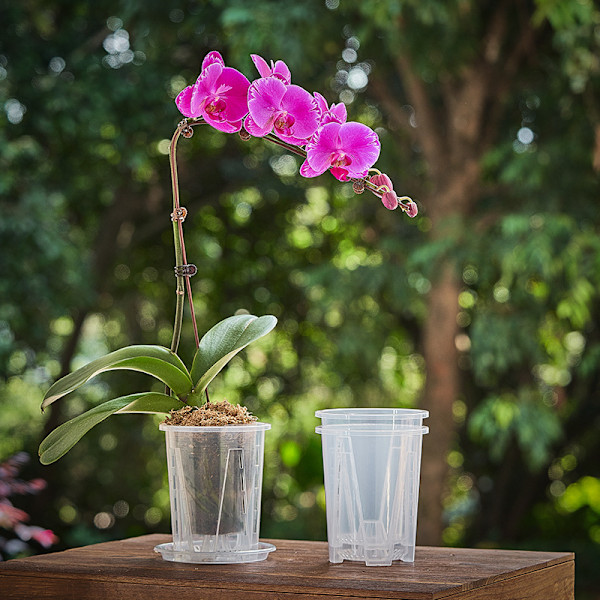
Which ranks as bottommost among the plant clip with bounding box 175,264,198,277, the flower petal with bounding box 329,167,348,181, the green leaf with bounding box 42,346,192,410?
the green leaf with bounding box 42,346,192,410

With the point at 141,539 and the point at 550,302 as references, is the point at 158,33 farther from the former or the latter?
the point at 141,539

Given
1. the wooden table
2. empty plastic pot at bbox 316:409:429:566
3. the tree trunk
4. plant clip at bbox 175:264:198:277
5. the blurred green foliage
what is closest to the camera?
the wooden table

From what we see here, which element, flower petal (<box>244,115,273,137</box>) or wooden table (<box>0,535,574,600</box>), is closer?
wooden table (<box>0,535,574,600</box>)

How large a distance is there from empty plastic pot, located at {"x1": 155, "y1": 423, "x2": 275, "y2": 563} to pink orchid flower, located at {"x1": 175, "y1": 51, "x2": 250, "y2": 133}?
37cm

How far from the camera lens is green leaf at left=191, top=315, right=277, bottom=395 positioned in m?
1.17

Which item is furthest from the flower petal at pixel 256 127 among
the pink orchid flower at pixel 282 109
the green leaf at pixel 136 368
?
the green leaf at pixel 136 368

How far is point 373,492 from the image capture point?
1.09 m

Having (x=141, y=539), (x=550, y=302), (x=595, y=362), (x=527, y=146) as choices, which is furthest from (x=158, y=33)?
(x=141, y=539)

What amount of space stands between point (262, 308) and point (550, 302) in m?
2.18

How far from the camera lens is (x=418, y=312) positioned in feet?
14.5

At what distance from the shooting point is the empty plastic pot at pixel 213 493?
1.11 m

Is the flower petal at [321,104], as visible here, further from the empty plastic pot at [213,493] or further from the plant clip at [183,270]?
the empty plastic pot at [213,493]

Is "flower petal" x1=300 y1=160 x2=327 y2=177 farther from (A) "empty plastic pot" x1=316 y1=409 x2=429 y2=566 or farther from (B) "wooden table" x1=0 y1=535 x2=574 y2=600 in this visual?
(B) "wooden table" x1=0 y1=535 x2=574 y2=600

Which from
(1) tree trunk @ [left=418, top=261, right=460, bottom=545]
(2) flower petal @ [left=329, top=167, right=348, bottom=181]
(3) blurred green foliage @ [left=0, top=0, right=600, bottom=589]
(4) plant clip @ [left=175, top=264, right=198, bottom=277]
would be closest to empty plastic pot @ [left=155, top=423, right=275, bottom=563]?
(4) plant clip @ [left=175, top=264, right=198, bottom=277]
